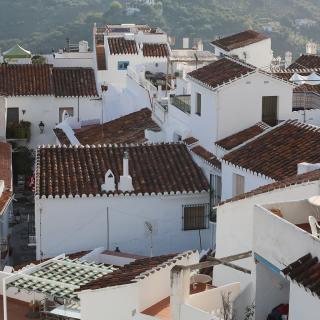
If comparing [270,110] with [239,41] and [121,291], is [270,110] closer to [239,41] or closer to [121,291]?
[121,291]

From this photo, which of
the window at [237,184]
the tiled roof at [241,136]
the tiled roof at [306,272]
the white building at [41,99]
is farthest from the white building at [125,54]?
the tiled roof at [306,272]

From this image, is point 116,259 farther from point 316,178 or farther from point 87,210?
point 316,178

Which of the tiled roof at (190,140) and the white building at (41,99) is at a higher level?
the tiled roof at (190,140)

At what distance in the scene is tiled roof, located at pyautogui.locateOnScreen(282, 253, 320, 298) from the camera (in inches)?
572

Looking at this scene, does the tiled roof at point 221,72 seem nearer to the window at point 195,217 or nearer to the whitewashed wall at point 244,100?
the whitewashed wall at point 244,100

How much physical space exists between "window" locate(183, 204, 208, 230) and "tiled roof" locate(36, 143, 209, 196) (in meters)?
0.70

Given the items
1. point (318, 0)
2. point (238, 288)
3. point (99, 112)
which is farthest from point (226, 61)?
point (318, 0)

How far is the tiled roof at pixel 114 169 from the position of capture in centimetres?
2883

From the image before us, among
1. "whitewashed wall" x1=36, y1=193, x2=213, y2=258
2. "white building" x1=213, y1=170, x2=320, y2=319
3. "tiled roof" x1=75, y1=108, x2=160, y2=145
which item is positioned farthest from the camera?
"tiled roof" x1=75, y1=108, x2=160, y2=145

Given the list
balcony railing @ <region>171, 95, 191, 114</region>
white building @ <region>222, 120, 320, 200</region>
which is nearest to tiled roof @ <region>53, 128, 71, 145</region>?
balcony railing @ <region>171, 95, 191, 114</region>

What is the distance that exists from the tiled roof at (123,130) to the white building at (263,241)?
13.6m

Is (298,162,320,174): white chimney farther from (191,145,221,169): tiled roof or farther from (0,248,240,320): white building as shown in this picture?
(191,145,221,169): tiled roof

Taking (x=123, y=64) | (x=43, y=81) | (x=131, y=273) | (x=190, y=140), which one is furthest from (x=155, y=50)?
(x=131, y=273)

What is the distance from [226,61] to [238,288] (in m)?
14.6
